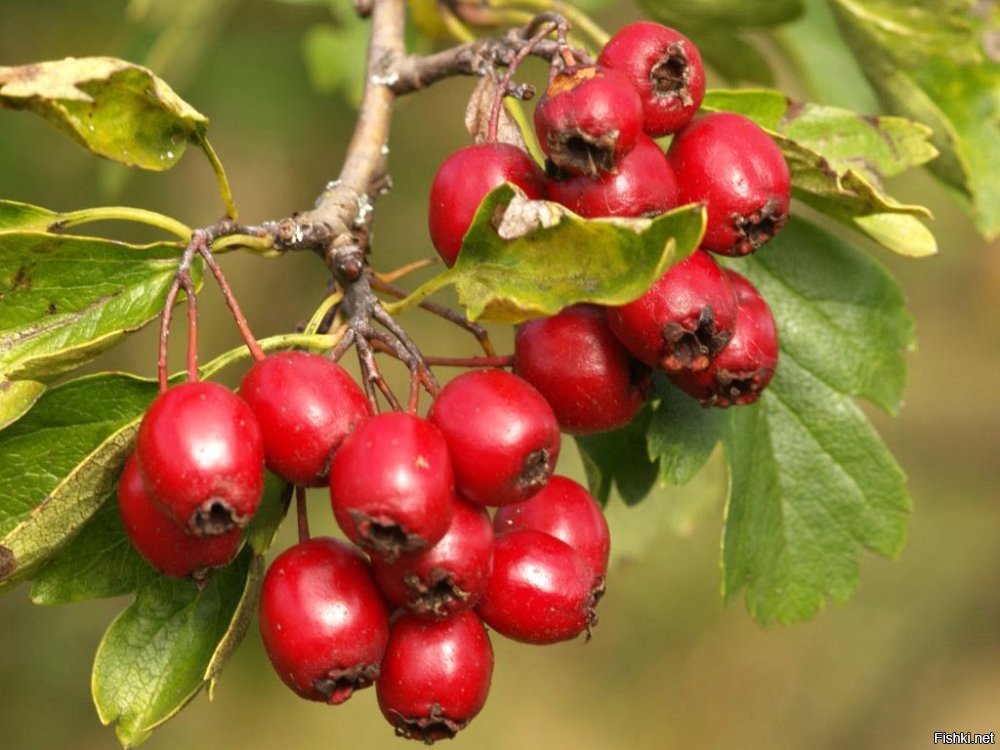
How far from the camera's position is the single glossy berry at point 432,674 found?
1128 mm

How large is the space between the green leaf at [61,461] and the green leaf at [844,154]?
82 centimetres

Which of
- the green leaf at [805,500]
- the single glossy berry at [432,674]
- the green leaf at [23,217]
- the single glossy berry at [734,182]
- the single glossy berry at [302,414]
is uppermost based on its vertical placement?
the single glossy berry at [734,182]

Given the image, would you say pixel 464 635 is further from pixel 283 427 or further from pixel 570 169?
pixel 570 169

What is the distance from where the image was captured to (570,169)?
116 cm

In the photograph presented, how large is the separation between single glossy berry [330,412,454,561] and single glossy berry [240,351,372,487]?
45 millimetres

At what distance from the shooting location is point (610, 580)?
11.8 ft

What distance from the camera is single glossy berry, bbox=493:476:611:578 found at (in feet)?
3.97

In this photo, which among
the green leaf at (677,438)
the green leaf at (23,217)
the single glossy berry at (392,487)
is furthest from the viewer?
the green leaf at (677,438)

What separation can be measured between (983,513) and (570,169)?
9.99ft

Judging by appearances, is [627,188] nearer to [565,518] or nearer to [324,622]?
[565,518]

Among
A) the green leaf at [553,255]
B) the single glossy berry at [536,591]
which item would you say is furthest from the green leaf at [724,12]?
the single glossy berry at [536,591]

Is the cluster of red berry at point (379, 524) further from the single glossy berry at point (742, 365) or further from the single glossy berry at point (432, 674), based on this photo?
the single glossy berry at point (742, 365)

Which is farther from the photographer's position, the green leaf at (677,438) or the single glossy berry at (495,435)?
the green leaf at (677,438)

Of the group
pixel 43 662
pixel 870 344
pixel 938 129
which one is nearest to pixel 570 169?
pixel 870 344
